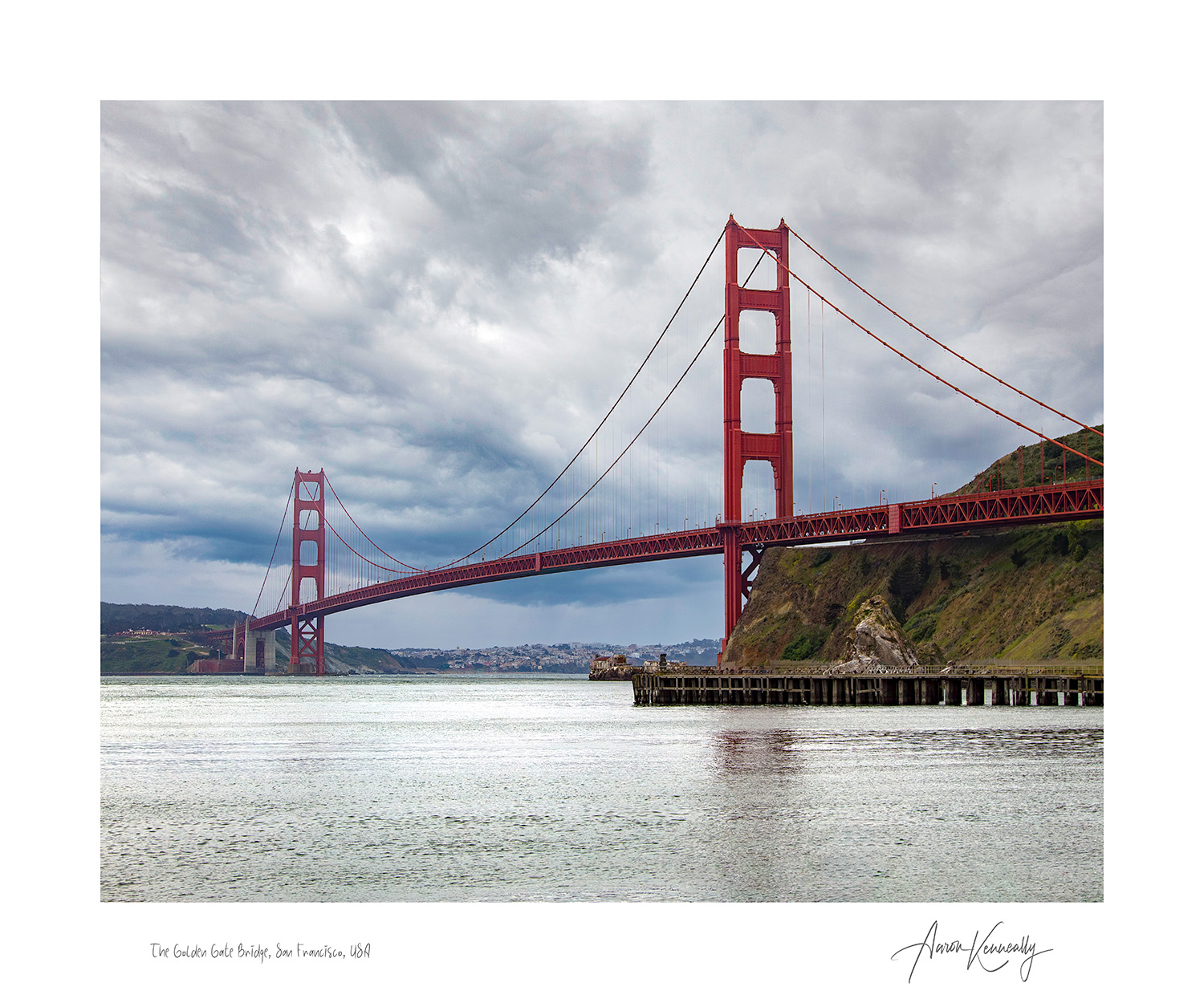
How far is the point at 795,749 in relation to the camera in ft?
105

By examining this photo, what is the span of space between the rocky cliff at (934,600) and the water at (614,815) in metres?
24.6

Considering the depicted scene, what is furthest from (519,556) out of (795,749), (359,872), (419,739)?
(359,872)

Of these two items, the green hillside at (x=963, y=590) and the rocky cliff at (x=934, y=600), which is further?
the green hillside at (x=963, y=590)

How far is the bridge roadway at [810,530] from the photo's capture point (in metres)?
62.1

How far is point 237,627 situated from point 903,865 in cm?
11962

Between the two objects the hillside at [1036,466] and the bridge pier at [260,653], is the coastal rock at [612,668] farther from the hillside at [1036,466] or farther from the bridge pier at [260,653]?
the hillside at [1036,466]

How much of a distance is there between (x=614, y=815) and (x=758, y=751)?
1179 cm

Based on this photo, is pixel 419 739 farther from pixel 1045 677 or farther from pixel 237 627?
pixel 237 627

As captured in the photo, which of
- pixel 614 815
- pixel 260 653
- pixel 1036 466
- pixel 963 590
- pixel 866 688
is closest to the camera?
pixel 614 815

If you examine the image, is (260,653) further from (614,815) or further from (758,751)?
(614,815)

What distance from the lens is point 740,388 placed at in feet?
278
